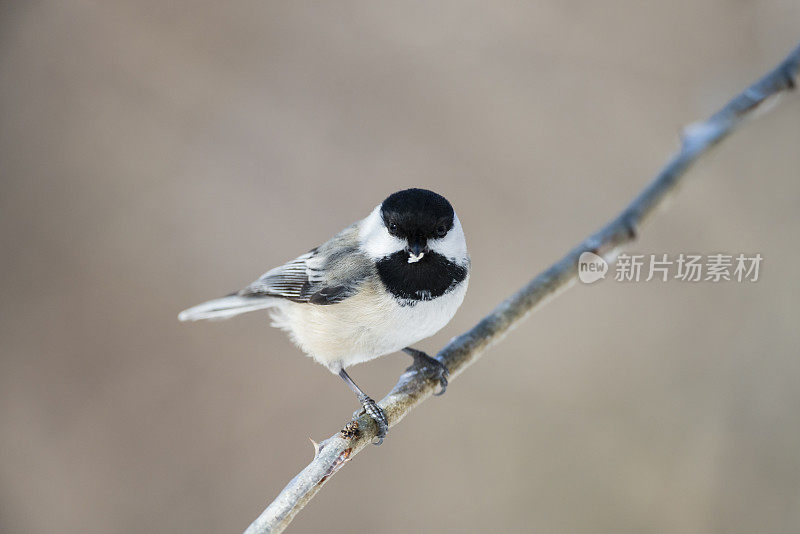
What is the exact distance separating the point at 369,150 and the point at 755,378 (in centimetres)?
171

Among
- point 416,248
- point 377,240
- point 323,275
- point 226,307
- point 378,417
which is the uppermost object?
point 226,307

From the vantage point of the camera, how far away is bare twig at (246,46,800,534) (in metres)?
0.89

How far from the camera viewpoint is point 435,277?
125 centimetres

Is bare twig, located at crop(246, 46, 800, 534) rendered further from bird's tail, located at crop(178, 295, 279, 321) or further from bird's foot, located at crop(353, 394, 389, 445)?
bird's tail, located at crop(178, 295, 279, 321)

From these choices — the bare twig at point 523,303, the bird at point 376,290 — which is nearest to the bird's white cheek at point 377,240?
the bird at point 376,290

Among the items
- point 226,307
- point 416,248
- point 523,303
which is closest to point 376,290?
point 416,248

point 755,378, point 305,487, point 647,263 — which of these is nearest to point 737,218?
point 755,378

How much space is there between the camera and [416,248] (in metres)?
1.16

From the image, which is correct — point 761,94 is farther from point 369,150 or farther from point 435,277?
point 369,150

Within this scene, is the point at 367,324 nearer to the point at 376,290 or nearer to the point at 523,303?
the point at 376,290

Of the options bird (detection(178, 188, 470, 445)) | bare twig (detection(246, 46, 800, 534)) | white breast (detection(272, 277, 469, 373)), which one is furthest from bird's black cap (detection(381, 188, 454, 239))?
bare twig (detection(246, 46, 800, 534))

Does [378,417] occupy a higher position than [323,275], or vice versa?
[323,275]

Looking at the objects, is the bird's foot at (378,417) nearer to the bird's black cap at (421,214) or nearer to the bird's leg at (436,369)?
the bird's leg at (436,369)

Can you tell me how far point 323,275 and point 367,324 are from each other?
230 mm
